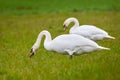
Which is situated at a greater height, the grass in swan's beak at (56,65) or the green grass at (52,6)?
the green grass at (52,6)

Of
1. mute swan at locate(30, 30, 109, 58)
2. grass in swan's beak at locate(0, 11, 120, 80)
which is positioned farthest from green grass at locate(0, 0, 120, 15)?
mute swan at locate(30, 30, 109, 58)

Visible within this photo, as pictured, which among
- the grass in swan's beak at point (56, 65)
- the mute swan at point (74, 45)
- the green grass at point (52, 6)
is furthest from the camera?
the green grass at point (52, 6)

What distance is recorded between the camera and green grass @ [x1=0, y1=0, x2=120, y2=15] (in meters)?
39.0

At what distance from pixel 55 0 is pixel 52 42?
35651mm

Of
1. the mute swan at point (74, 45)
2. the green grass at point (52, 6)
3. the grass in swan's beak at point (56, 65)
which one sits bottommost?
the grass in swan's beak at point (56, 65)

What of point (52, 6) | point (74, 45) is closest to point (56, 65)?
point (74, 45)

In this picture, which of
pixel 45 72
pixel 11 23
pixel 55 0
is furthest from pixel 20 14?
pixel 45 72

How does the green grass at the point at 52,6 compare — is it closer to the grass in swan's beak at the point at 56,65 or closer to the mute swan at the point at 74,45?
the grass in swan's beak at the point at 56,65

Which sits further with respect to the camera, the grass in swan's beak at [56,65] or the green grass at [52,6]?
the green grass at [52,6]

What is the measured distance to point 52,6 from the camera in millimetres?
43094

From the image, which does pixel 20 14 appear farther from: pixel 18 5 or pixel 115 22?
pixel 115 22

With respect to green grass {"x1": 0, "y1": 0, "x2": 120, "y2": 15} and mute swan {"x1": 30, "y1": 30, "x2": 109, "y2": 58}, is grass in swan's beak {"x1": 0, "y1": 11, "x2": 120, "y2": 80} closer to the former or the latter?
mute swan {"x1": 30, "y1": 30, "x2": 109, "y2": 58}

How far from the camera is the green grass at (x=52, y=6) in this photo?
128 feet

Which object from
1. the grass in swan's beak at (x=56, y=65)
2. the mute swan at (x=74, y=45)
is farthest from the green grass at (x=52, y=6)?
the mute swan at (x=74, y=45)
